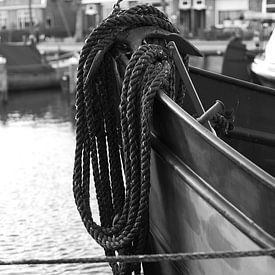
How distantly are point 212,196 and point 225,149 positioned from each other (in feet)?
0.85

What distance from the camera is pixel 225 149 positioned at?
9.96 ft

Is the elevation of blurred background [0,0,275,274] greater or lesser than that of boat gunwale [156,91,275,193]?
lesser

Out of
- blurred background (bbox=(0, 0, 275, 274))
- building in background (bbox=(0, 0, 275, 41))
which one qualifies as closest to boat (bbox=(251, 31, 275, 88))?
blurred background (bbox=(0, 0, 275, 274))

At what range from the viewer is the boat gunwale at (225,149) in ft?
9.21

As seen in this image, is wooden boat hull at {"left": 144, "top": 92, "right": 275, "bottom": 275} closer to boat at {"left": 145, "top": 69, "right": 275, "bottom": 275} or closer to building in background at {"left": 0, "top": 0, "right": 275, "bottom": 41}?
boat at {"left": 145, "top": 69, "right": 275, "bottom": 275}

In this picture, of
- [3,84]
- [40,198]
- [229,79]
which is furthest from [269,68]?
[3,84]

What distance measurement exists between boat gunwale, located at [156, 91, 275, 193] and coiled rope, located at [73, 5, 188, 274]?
0.37 feet

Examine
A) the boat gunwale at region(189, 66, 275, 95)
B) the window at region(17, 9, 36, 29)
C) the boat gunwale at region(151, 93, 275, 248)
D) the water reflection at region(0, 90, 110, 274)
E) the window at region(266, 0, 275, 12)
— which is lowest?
the water reflection at region(0, 90, 110, 274)

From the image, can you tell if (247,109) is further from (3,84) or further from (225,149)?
(3,84)

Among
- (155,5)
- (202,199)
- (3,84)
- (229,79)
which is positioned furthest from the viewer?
(155,5)

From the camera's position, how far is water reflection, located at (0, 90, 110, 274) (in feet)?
23.9

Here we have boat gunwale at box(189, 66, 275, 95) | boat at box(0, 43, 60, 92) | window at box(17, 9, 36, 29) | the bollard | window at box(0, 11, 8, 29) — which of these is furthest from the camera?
window at box(0, 11, 8, 29)

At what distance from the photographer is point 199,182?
3.28m

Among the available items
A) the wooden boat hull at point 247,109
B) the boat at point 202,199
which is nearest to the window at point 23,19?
the wooden boat hull at point 247,109
